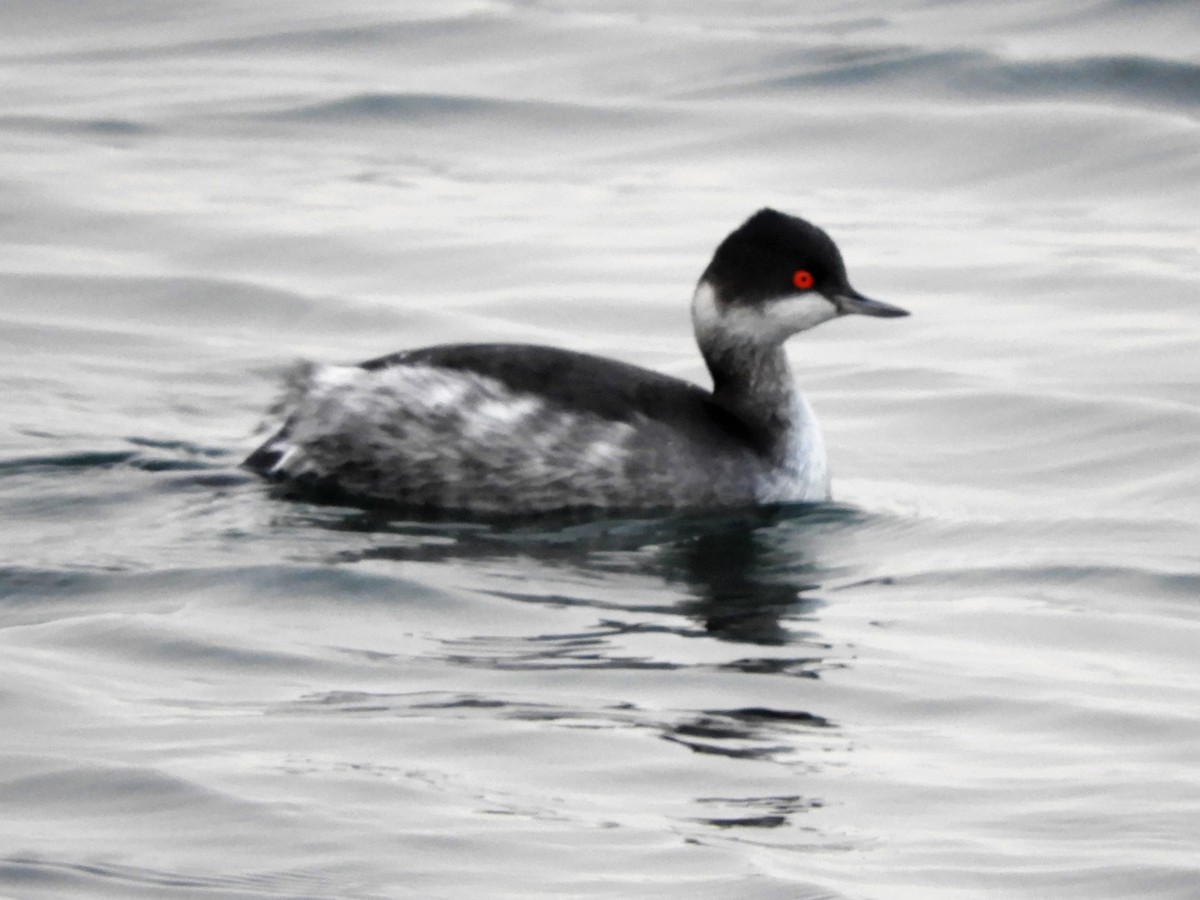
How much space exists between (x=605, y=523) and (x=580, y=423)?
36cm

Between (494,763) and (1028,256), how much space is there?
8.36 meters

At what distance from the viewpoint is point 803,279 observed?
9.51 meters

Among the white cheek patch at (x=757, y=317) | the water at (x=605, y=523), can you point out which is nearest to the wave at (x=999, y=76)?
the water at (x=605, y=523)

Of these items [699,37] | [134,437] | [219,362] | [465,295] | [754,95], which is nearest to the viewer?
[134,437]

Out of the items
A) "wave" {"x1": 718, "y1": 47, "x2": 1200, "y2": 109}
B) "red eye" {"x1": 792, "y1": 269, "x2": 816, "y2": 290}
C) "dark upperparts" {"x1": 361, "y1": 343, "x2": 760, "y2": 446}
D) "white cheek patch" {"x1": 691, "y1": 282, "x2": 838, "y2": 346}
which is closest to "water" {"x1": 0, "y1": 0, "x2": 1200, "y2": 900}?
"wave" {"x1": 718, "y1": 47, "x2": 1200, "y2": 109}

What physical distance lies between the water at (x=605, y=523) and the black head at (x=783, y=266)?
80 cm

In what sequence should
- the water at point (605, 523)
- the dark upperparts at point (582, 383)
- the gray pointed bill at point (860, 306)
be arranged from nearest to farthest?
the water at point (605, 523) → the dark upperparts at point (582, 383) → the gray pointed bill at point (860, 306)

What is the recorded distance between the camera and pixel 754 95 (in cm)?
1800

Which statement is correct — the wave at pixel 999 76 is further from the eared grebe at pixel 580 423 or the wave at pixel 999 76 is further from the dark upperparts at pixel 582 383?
the dark upperparts at pixel 582 383

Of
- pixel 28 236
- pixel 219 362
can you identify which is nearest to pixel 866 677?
pixel 219 362

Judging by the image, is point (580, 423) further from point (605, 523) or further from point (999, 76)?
point (999, 76)

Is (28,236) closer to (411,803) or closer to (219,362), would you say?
(219,362)

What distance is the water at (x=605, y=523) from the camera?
609 centimetres

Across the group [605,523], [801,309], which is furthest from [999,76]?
[605,523]
